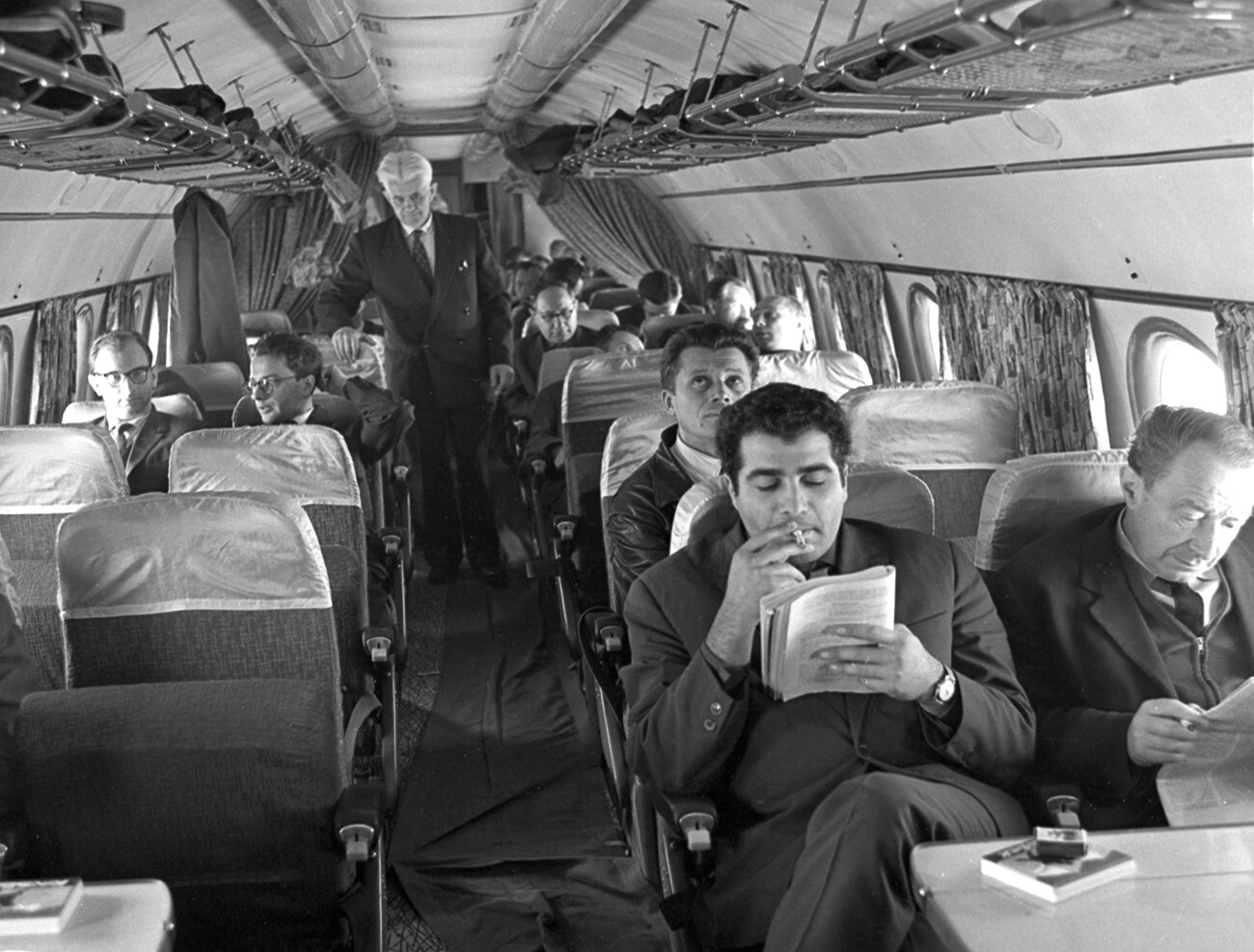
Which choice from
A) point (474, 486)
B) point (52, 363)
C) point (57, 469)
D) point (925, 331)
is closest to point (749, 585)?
point (57, 469)

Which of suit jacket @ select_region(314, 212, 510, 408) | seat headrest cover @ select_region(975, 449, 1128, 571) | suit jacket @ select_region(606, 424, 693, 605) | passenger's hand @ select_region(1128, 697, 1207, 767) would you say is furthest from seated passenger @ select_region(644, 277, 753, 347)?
passenger's hand @ select_region(1128, 697, 1207, 767)

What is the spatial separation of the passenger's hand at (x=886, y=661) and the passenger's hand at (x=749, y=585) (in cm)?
15

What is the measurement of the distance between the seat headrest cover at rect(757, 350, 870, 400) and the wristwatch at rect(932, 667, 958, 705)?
3.43 meters

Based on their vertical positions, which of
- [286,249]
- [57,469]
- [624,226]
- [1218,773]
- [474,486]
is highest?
[286,249]

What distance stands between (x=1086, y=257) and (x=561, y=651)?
2.95 meters

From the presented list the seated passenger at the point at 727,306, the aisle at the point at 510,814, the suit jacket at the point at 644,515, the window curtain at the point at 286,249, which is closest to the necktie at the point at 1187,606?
the suit jacket at the point at 644,515

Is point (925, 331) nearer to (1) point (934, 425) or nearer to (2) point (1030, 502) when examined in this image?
(1) point (934, 425)

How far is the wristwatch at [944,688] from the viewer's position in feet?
9.28

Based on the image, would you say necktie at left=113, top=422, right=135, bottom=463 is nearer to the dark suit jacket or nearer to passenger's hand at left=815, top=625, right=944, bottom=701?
the dark suit jacket

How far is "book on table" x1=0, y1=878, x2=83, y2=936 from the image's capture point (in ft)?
7.04

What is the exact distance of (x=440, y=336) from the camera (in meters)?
7.66

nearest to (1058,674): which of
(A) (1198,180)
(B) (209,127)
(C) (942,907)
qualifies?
(C) (942,907)

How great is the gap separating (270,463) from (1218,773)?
→ 3.27 m

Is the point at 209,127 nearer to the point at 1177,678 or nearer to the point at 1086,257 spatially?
the point at 1086,257
